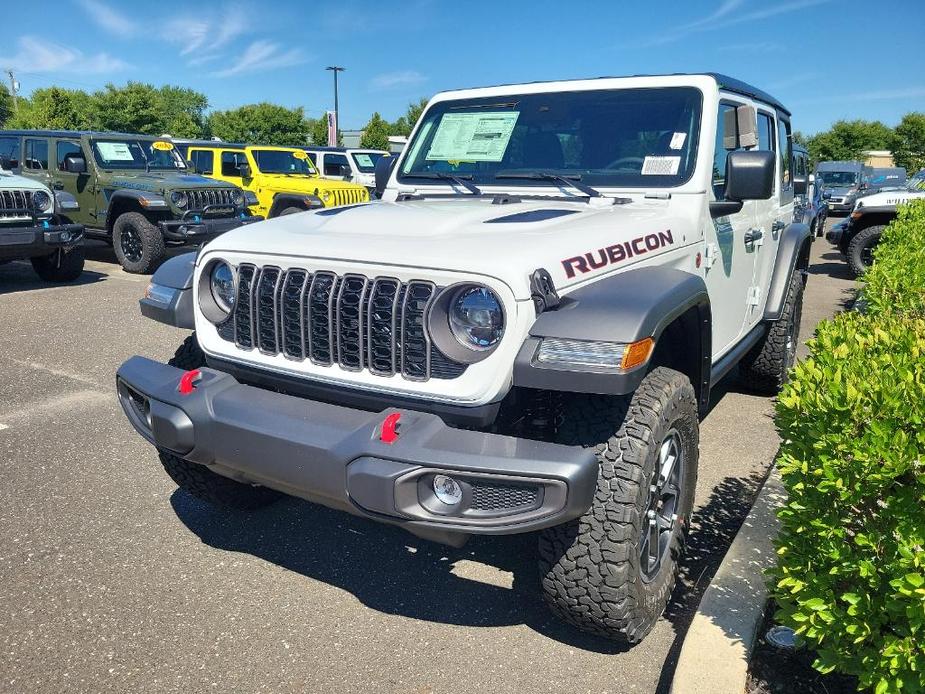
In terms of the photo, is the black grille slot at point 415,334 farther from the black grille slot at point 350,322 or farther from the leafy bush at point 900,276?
the leafy bush at point 900,276

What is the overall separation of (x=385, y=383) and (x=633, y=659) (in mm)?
1293

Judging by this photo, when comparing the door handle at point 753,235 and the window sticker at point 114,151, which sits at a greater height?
the window sticker at point 114,151

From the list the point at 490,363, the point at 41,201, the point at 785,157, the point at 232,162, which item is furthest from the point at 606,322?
the point at 232,162

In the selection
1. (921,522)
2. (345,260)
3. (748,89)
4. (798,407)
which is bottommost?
(921,522)

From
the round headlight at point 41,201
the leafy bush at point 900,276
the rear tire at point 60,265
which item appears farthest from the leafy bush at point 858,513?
the rear tire at point 60,265

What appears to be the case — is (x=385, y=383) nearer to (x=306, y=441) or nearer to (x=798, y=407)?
(x=306, y=441)

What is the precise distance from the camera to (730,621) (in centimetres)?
258

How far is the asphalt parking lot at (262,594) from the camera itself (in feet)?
8.25

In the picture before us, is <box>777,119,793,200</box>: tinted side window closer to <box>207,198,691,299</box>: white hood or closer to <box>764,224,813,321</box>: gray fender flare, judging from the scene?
<box>764,224,813,321</box>: gray fender flare

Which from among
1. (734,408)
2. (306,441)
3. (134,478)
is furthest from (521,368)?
(734,408)

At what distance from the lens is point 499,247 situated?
239 cm

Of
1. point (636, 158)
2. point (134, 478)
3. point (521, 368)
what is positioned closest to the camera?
point (521, 368)

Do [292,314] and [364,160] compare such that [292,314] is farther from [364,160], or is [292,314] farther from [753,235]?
[364,160]

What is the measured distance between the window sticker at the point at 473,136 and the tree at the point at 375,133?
144 feet
